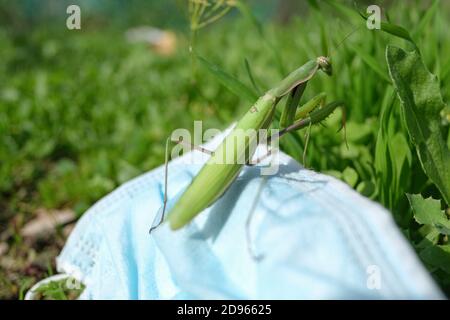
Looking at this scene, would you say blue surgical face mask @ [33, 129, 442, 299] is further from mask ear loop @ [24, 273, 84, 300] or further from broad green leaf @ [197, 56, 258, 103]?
broad green leaf @ [197, 56, 258, 103]

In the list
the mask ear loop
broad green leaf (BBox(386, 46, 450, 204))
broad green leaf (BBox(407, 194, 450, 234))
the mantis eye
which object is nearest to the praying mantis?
the mantis eye

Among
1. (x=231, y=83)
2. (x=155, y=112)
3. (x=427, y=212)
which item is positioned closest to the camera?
(x=427, y=212)

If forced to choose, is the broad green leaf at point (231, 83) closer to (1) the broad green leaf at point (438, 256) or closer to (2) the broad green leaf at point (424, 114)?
(2) the broad green leaf at point (424, 114)

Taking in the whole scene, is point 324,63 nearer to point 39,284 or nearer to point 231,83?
point 231,83

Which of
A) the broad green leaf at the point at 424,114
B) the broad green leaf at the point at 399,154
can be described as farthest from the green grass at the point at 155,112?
the broad green leaf at the point at 424,114

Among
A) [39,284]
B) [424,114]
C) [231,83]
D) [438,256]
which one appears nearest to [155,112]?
[231,83]

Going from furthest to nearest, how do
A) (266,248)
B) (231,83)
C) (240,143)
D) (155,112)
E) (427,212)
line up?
1. (155,112)
2. (231,83)
3. (427,212)
4. (240,143)
5. (266,248)
